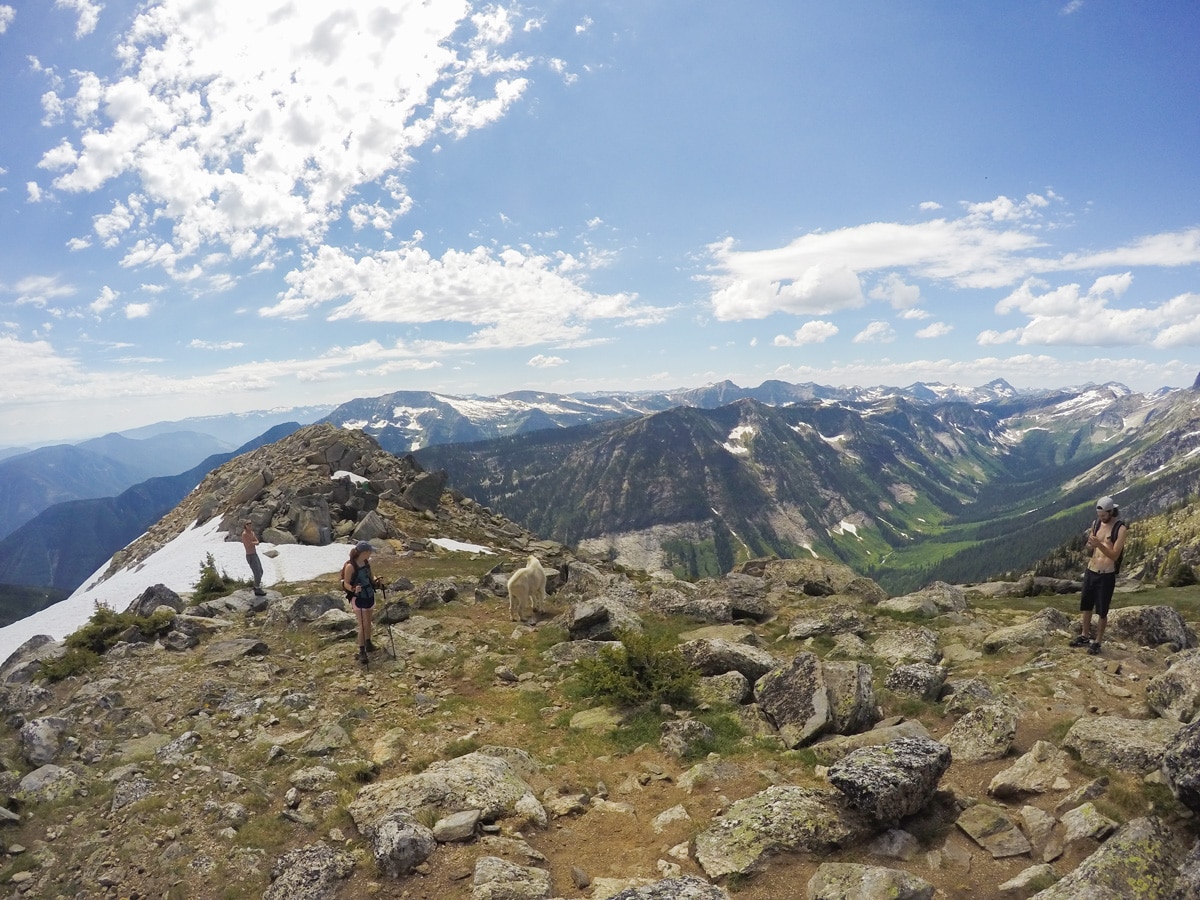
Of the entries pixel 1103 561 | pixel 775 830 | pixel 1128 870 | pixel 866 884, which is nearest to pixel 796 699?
pixel 775 830

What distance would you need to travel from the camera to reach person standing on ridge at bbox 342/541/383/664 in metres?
17.5

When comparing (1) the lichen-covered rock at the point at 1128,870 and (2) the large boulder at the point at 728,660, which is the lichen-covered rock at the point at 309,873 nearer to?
(1) the lichen-covered rock at the point at 1128,870

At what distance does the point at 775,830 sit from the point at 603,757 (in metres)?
4.64

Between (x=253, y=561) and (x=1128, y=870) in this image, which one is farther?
(x=253, y=561)

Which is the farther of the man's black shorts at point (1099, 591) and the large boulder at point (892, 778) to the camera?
the man's black shorts at point (1099, 591)

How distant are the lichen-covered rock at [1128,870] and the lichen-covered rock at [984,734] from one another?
3677 mm

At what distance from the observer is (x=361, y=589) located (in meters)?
17.6

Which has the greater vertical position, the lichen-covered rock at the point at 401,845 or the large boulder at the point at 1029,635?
the lichen-covered rock at the point at 401,845

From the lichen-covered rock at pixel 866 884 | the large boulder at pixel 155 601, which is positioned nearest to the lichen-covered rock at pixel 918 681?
the lichen-covered rock at pixel 866 884

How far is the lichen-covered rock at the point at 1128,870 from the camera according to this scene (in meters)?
6.32

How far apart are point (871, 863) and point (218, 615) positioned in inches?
960

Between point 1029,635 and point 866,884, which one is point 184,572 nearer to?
point 866,884

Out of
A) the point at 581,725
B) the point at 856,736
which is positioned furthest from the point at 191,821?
the point at 856,736

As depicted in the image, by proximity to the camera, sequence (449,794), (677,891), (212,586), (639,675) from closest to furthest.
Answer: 1. (677,891)
2. (449,794)
3. (639,675)
4. (212,586)
